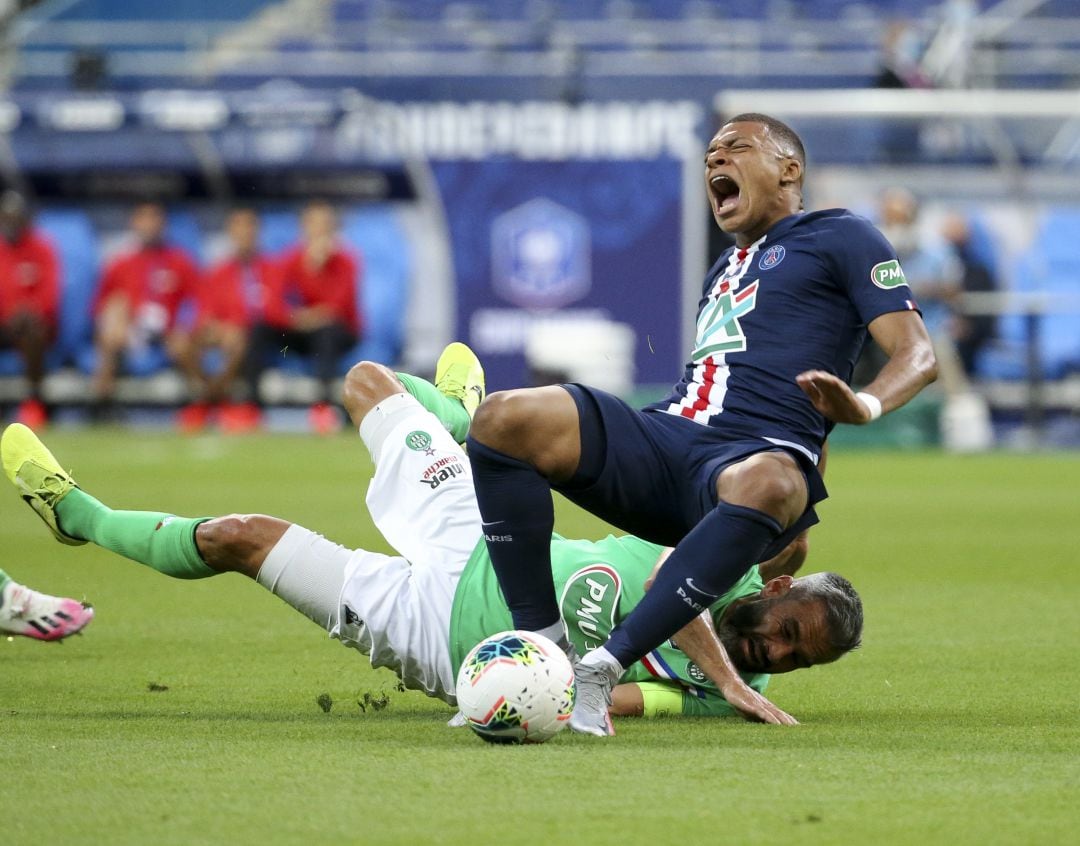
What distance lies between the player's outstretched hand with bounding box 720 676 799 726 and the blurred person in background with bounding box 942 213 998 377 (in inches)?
542

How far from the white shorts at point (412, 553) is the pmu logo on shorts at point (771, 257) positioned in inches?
40.0

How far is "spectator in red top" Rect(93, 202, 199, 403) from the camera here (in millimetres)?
19875

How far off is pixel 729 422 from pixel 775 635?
56 cm

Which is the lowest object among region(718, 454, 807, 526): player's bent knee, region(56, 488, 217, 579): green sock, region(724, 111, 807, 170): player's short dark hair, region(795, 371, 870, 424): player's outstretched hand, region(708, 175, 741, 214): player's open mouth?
region(56, 488, 217, 579): green sock

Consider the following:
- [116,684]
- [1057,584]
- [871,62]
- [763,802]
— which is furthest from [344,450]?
[763,802]

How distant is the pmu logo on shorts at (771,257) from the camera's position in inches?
194

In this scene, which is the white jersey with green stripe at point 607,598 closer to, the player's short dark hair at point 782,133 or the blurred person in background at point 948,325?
the player's short dark hair at point 782,133

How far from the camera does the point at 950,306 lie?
17.8 m

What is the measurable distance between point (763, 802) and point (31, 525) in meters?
7.82

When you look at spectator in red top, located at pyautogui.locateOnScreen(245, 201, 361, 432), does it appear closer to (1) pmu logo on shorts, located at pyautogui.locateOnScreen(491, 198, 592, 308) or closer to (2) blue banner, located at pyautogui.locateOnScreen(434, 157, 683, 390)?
(2) blue banner, located at pyautogui.locateOnScreen(434, 157, 683, 390)

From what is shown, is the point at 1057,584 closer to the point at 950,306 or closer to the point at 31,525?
the point at 31,525

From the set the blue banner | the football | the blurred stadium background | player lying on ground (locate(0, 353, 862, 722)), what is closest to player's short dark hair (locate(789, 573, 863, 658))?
player lying on ground (locate(0, 353, 862, 722))

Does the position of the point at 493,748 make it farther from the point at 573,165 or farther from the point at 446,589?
the point at 573,165

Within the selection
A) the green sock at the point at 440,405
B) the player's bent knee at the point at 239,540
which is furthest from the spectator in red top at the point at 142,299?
the player's bent knee at the point at 239,540
